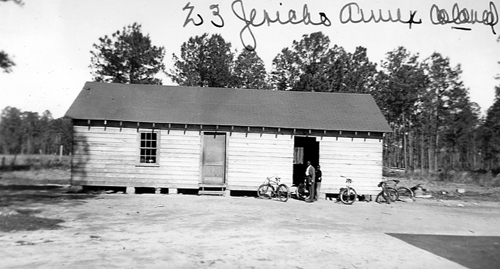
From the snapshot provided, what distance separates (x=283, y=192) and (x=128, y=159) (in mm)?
7271

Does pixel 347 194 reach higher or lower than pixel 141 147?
lower

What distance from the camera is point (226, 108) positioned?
1928 cm

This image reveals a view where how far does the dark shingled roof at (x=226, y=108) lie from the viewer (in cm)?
1794

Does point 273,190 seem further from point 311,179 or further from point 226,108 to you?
point 226,108

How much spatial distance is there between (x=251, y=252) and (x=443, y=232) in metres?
6.37

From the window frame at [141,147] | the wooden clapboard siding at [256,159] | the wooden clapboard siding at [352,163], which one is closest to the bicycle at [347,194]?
the wooden clapboard siding at [352,163]

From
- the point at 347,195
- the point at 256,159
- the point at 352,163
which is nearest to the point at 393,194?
the point at 352,163

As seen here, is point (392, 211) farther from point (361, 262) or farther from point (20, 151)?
point (20, 151)

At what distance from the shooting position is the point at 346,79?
41.2 m

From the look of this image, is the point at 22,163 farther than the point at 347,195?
Yes

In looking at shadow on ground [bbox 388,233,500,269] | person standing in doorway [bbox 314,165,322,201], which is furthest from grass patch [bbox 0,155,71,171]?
shadow on ground [bbox 388,233,500,269]

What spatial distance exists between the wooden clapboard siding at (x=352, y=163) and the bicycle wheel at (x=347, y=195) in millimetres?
818

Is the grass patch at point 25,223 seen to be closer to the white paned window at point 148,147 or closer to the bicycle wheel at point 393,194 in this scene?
the white paned window at point 148,147

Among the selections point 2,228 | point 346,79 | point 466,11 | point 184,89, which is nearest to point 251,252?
point 2,228
